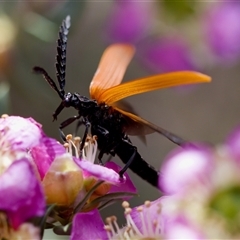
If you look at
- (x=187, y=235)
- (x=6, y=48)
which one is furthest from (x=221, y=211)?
(x=6, y=48)

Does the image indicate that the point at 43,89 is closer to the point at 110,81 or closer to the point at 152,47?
the point at 152,47

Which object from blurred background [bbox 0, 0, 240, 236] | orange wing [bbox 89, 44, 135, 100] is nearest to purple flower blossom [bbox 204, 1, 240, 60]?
blurred background [bbox 0, 0, 240, 236]

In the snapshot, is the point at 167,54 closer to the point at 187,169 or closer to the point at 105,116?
the point at 105,116

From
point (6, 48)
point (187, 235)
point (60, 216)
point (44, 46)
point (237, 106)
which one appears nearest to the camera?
point (187, 235)

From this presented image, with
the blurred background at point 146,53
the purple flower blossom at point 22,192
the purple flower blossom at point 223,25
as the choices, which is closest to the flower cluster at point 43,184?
the purple flower blossom at point 22,192

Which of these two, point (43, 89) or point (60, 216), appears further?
point (43, 89)

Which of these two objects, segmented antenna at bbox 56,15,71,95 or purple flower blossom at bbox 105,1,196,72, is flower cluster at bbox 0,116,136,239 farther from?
purple flower blossom at bbox 105,1,196,72
